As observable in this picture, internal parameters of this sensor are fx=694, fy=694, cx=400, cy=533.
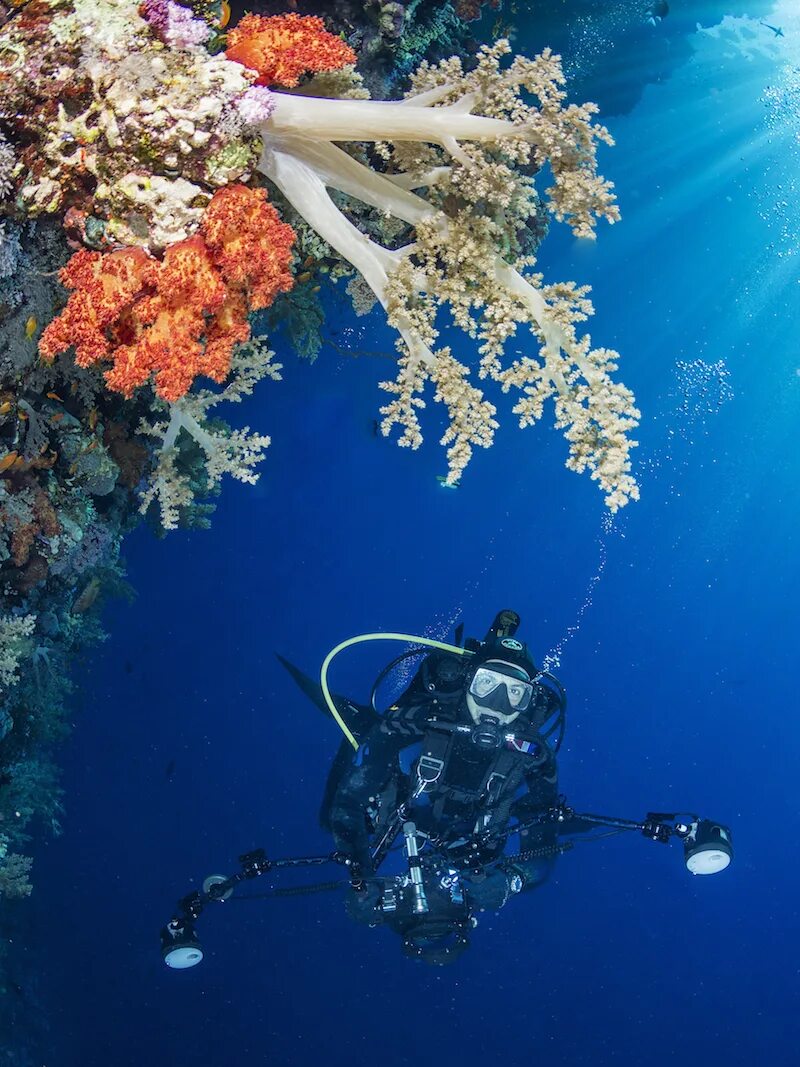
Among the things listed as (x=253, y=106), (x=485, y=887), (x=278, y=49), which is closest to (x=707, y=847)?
(x=485, y=887)

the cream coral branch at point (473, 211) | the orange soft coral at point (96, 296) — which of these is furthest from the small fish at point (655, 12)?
the orange soft coral at point (96, 296)

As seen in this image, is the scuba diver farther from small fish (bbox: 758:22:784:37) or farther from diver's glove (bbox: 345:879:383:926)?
small fish (bbox: 758:22:784:37)

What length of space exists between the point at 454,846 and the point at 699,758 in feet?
41.9

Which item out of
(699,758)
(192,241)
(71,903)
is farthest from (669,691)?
(192,241)

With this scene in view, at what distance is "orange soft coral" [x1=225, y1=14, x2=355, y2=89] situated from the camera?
9.48ft

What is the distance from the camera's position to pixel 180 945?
522 centimetres

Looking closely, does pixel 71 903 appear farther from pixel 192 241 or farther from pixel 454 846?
pixel 192 241

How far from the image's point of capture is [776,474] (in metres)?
13.4

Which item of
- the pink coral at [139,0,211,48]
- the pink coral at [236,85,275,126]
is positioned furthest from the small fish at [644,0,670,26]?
the pink coral at [236,85,275,126]

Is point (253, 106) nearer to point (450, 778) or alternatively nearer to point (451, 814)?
point (450, 778)

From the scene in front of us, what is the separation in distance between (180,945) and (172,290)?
16.0 ft

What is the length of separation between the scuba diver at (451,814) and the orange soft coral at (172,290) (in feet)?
12.9

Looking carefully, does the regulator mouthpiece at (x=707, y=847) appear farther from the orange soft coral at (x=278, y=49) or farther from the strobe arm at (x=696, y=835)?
the orange soft coral at (x=278, y=49)

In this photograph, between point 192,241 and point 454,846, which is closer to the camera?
point 192,241
